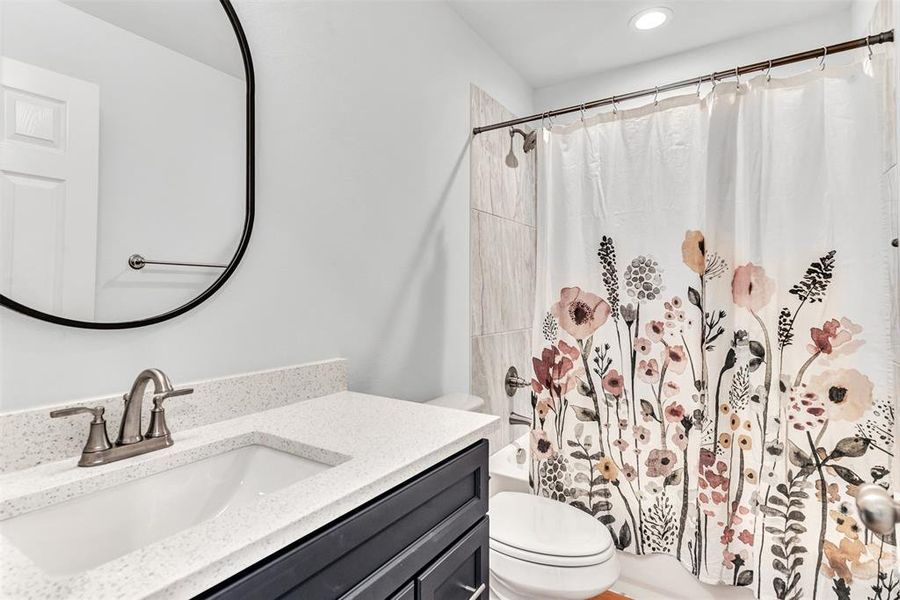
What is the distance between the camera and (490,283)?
7.04 feet

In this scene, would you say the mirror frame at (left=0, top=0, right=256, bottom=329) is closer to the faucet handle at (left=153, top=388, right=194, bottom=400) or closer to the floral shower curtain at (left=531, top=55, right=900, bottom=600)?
the faucet handle at (left=153, top=388, right=194, bottom=400)

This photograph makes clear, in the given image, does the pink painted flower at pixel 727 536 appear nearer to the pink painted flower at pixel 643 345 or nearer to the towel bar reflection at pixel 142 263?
the pink painted flower at pixel 643 345

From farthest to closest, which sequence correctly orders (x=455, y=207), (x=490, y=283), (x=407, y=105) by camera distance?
1. (x=490, y=283)
2. (x=455, y=207)
3. (x=407, y=105)

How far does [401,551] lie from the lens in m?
0.74

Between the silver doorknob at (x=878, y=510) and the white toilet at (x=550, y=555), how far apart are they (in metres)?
0.95

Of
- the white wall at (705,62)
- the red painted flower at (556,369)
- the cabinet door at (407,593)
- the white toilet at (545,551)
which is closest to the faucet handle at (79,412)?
Answer: the cabinet door at (407,593)

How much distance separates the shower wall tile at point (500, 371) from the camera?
2051 mm

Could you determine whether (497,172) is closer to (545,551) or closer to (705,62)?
(705,62)

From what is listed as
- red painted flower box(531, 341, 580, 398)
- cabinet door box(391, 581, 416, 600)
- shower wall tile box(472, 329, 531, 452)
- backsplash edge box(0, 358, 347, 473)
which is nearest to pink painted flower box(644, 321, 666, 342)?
red painted flower box(531, 341, 580, 398)

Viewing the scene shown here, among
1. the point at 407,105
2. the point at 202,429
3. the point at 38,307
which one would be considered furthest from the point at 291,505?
the point at 407,105

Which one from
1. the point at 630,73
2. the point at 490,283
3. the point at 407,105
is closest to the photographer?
the point at 407,105

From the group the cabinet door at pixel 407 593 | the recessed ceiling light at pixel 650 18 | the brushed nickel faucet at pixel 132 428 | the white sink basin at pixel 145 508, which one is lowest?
the cabinet door at pixel 407 593

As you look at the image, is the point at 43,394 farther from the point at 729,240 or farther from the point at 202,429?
the point at 729,240

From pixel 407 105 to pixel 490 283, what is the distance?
888 mm
